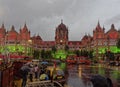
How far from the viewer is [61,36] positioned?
18825 centimetres

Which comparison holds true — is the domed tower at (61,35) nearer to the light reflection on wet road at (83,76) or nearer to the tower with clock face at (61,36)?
the tower with clock face at (61,36)

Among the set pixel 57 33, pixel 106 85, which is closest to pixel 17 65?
pixel 106 85

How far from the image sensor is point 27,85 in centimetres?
1794

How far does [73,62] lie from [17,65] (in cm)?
6384

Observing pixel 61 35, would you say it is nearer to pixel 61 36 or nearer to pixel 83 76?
pixel 61 36

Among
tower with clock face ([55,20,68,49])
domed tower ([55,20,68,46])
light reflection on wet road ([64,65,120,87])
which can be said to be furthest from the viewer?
domed tower ([55,20,68,46])

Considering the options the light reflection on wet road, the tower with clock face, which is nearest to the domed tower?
the tower with clock face

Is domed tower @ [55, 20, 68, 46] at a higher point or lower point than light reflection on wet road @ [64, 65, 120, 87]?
A: higher

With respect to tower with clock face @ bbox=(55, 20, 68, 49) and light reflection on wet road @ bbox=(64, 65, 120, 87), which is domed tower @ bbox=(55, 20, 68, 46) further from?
light reflection on wet road @ bbox=(64, 65, 120, 87)

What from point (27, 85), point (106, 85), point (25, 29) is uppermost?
point (25, 29)

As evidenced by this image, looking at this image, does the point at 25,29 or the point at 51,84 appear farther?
the point at 25,29

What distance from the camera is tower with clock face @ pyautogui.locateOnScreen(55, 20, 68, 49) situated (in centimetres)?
18688

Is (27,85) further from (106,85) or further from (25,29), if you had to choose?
(25,29)

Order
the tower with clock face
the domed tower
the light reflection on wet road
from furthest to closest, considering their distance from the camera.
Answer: the domed tower
the tower with clock face
the light reflection on wet road
